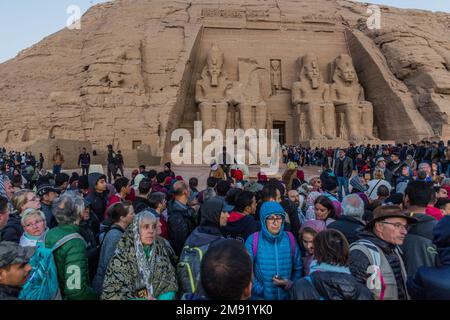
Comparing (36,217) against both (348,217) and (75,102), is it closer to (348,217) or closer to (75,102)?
(348,217)

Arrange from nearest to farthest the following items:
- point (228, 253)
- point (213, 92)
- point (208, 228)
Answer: point (228, 253) < point (208, 228) < point (213, 92)

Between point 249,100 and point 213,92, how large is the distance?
80.2 inches

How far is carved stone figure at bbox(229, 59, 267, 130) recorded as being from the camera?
66.9 ft

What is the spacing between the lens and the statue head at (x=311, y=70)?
21703 millimetres

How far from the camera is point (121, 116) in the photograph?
17.2 metres

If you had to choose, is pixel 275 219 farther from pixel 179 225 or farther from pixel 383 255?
pixel 179 225

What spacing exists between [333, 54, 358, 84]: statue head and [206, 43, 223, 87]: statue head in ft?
21.9

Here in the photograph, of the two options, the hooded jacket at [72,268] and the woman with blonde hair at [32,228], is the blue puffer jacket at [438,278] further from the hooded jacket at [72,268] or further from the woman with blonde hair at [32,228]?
the woman with blonde hair at [32,228]

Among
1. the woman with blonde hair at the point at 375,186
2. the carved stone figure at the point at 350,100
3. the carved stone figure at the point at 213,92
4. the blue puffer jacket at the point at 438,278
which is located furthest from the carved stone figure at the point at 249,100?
the blue puffer jacket at the point at 438,278

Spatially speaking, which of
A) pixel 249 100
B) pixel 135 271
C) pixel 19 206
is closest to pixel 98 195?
pixel 19 206

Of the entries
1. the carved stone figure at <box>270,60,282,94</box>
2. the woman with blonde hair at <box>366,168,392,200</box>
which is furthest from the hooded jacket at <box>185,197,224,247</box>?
the carved stone figure at <box>270,60,282,94</box>

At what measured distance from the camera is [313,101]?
69.6 ft

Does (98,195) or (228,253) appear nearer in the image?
(228,253)

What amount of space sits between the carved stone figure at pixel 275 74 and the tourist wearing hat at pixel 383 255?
70.0 ft
